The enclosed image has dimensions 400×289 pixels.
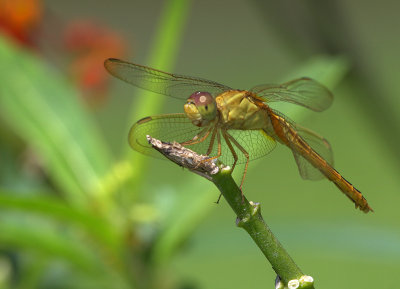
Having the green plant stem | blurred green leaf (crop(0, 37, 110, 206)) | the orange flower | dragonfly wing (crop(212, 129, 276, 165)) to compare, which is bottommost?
the green plant stem

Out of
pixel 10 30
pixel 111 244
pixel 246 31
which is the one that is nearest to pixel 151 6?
pixel 246 31

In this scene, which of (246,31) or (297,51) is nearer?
(297,51)

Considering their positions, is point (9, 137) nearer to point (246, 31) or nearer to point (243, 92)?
point (243, 92)

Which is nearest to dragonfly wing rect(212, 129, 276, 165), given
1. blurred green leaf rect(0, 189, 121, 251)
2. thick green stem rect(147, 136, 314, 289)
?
blurred green leaf rect(0, 189, 121, 251)

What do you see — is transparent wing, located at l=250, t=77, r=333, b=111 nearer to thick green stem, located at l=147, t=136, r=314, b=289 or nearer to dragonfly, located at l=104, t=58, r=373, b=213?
dragonfly, located at l=104, t=58, r=373, b=213

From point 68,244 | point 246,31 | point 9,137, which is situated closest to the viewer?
point 68,244

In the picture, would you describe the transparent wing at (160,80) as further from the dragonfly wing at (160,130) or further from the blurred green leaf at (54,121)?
the blurred green leaf at (54,121)

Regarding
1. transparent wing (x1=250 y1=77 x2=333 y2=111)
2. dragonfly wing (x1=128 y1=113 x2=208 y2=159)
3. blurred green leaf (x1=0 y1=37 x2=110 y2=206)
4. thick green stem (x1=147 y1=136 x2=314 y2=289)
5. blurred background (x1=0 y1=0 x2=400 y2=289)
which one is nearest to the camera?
thick green stem (x1=147 y1=136 x2=314 y2=289)

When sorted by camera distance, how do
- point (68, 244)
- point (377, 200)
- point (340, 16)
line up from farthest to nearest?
point (377, 200) < point (340, 16) < point (68, 244)
